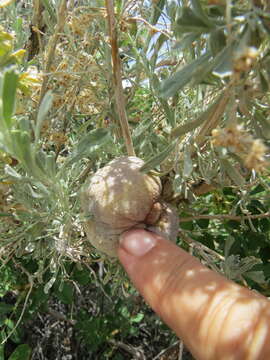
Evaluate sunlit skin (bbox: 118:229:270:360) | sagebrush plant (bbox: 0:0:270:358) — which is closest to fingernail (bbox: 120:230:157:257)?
sunlit skin (bbox: 118:229:270:360)

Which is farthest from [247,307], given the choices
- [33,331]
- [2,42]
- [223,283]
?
[33,331]

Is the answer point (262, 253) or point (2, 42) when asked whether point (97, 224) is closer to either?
point (2, 42)

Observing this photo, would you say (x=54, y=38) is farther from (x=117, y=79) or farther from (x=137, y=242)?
(x=137, y=242)

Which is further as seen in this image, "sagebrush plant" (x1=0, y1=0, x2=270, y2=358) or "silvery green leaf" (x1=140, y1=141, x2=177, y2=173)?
"silvery green leaf" (x1=140, y1=141, x2=177, y2=173)

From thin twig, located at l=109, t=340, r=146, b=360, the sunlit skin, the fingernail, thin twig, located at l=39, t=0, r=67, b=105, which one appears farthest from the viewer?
thin twig, located at l=109, t=340, r=146, b=360

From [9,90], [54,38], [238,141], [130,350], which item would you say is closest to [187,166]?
[238,141]

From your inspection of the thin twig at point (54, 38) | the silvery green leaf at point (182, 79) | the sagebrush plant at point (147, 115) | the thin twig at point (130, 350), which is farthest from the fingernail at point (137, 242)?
the thin twig at point (130, 350)

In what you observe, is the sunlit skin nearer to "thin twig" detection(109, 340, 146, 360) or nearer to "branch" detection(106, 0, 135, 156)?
"branch" detection(106, 0, 135, 156)
